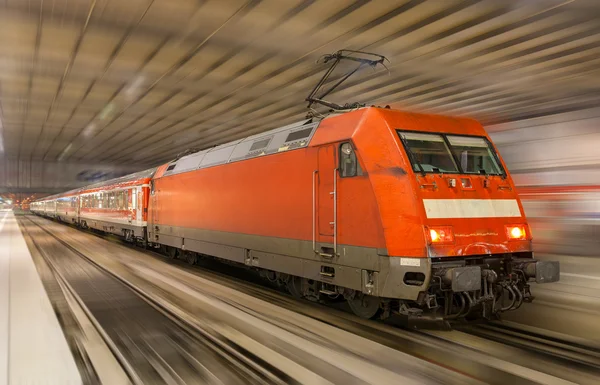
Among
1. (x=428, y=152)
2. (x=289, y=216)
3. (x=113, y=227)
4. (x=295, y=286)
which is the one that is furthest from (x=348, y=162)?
(x=113, y=227)

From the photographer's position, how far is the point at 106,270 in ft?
37.9

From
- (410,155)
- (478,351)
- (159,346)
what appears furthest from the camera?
(410,155)

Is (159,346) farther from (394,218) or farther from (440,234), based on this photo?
(440,234)

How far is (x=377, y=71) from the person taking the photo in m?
12.9

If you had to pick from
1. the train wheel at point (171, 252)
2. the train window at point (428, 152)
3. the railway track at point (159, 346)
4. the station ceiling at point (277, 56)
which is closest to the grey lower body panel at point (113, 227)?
the train wheel at point (171, 252)

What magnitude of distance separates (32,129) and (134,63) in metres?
13.5

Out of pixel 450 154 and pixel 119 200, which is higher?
pixel 450 154

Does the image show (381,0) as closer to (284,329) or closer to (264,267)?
(264,267)

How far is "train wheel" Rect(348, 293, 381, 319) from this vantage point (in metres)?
6.28

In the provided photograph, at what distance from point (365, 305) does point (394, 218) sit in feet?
5.18

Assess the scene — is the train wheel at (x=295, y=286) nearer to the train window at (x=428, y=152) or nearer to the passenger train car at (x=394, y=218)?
the passenger train car at (x=394, y=218)

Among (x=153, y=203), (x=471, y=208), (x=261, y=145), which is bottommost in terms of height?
(x=471, y=208)

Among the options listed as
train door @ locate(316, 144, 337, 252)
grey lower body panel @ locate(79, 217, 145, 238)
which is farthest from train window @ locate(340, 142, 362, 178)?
grey lower body panel @ locate(79, 217, 145, 238)

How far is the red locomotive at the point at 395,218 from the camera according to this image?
557 centimetres
